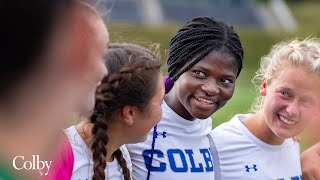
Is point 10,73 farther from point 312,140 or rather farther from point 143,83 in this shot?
point 312,140

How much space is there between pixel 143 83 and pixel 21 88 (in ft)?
5.91

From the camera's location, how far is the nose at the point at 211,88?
307 cm

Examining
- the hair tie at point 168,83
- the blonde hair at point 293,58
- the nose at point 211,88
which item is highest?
the blonde hair at point 293,58

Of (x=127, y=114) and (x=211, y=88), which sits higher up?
(x=211, y=88)

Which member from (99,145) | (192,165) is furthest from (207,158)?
(99,145)

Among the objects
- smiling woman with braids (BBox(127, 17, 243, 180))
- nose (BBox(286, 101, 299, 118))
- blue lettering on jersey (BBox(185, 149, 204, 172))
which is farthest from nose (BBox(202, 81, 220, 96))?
nose (BBox(286, 101, 299, 118))

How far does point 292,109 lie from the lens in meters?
3.29

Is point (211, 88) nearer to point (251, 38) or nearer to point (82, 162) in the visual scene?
point (82, 162)

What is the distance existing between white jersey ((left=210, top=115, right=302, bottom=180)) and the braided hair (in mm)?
380

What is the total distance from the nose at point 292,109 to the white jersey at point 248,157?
0.23m

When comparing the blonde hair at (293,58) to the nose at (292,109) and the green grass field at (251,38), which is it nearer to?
the nose at (292,109)

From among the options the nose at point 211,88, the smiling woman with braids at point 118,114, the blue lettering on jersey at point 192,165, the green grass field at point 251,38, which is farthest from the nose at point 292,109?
the green grass field at point 251,38

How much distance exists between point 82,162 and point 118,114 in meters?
0.26

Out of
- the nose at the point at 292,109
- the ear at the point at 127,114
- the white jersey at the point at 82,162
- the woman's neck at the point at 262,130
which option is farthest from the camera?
the woman's neck at the point at 262,130
